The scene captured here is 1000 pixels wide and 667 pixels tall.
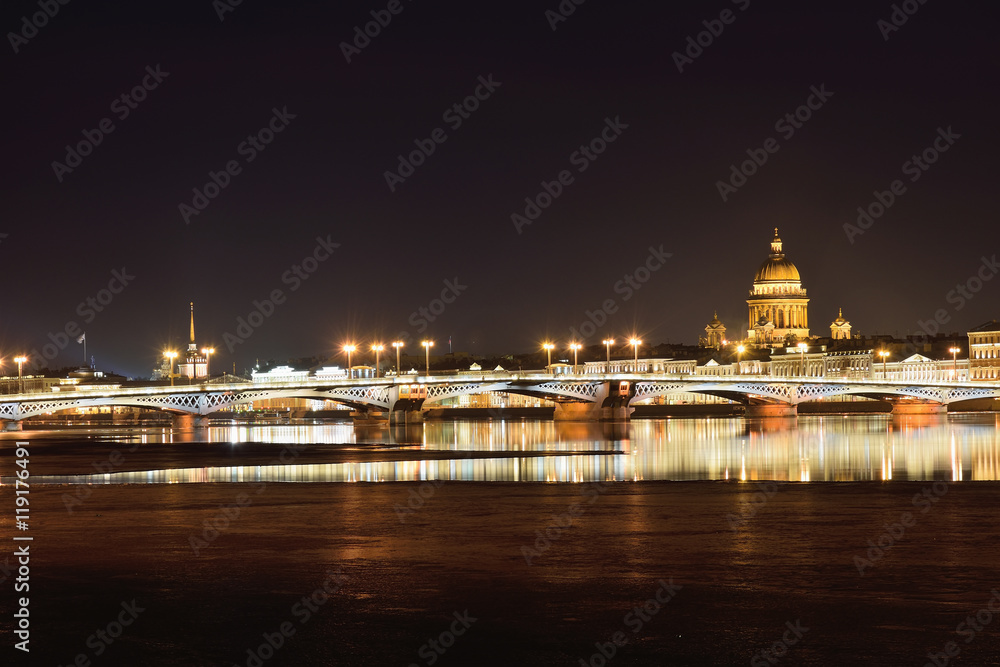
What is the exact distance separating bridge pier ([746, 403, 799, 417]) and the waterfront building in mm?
54252

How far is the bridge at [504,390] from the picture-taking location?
3775 inches

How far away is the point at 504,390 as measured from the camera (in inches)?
4341

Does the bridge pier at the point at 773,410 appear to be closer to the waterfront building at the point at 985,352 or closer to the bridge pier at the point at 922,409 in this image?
the bridge pier at the point at 922,409

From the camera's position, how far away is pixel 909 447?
186ft

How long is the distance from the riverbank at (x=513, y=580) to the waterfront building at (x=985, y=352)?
499ft

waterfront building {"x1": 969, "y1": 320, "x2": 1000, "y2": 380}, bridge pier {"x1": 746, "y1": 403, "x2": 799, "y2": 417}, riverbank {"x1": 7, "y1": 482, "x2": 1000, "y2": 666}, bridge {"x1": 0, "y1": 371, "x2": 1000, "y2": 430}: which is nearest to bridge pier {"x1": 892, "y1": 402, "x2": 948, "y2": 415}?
bridge {"x1": 0, "y1": 371, "x2": 1000, "y2": 430}

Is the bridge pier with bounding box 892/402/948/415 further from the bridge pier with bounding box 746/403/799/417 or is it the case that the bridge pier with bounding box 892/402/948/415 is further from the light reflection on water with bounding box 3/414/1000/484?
the light reflection on water with bounding box 3/414/1000/484

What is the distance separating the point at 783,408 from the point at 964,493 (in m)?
96.2

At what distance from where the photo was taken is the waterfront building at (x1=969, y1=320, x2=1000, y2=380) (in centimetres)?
16938

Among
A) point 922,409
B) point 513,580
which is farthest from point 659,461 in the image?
point 922,409

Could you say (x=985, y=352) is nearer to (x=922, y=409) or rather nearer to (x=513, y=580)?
(x=922, y=409)

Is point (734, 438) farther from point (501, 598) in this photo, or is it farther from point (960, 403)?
point (960, 403)

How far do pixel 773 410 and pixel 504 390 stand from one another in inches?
1072

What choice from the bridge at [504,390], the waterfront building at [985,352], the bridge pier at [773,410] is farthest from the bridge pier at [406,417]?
the waterfront building at [985,352]
